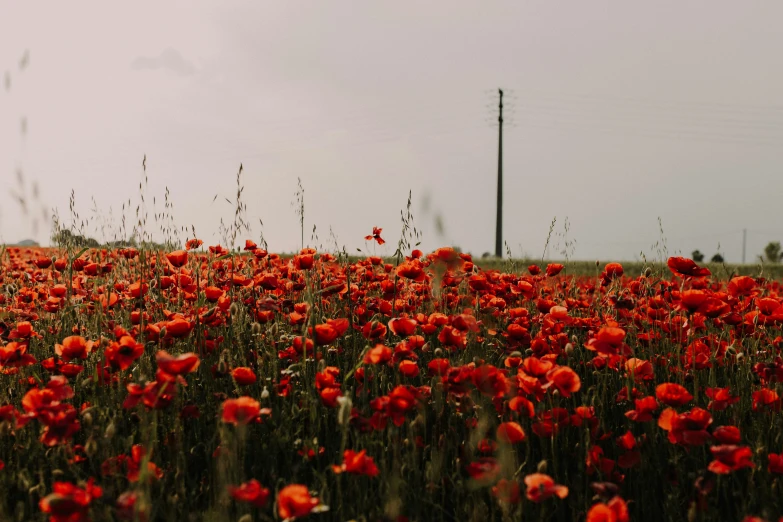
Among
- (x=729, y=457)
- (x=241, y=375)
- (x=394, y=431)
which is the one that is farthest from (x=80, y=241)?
(x=729, y=457)

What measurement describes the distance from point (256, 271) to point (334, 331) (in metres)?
2.18

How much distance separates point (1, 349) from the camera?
190 centimetres

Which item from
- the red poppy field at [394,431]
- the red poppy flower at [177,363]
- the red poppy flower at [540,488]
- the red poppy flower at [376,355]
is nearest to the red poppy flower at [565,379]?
the red poppy field at [394,431]

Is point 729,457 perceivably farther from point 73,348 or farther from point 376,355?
point 73,348

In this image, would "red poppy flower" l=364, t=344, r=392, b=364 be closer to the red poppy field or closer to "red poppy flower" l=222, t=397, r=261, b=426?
the red poppy field

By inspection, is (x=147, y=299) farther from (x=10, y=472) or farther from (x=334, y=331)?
(x=334, y=331)

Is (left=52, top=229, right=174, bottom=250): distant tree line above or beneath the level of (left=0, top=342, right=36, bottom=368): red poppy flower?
above

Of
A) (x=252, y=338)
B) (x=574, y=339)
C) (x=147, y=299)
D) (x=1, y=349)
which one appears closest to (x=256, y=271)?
(x=147, y=299)

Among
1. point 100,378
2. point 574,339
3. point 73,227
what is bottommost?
point 100,378

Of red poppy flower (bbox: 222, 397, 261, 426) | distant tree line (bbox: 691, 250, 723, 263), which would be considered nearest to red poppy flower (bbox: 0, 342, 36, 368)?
red poppy flower (bbox: 222, 397, 261, 426)

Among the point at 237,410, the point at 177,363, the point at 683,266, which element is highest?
the point at 683,266

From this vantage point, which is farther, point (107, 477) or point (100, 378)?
point (100, 378)

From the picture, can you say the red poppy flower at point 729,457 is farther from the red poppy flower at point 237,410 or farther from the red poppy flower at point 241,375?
the red poppy flower at point 241,375

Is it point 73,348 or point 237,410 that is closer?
point 237,410
